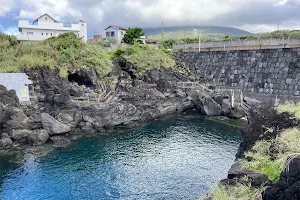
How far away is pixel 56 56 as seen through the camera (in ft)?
116

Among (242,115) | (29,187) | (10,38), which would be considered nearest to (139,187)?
(29,187)

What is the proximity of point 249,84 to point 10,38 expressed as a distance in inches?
1371

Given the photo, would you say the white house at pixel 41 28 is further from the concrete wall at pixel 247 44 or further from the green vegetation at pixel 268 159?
the green vegetation at pixel 268 159

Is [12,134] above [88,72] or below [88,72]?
below

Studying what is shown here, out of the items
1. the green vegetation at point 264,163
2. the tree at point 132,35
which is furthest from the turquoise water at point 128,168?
the tree at point 132,35

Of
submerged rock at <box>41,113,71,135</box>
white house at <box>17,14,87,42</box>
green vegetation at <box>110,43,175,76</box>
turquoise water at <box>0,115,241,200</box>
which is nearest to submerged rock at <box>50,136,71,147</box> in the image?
submerged rock at <box>41,113,71,135</box>

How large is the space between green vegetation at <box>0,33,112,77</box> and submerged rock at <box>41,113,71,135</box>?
8.94 metres

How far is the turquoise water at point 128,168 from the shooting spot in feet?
55.9

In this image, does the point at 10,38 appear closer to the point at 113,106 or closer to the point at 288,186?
the point at 113,106

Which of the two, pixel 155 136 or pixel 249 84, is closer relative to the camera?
pixel 155 136

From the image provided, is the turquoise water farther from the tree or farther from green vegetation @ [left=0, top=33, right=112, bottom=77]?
the tree

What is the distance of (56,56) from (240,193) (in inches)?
1235

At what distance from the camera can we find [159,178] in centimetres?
1881

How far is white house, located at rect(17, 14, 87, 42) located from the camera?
44375mm
